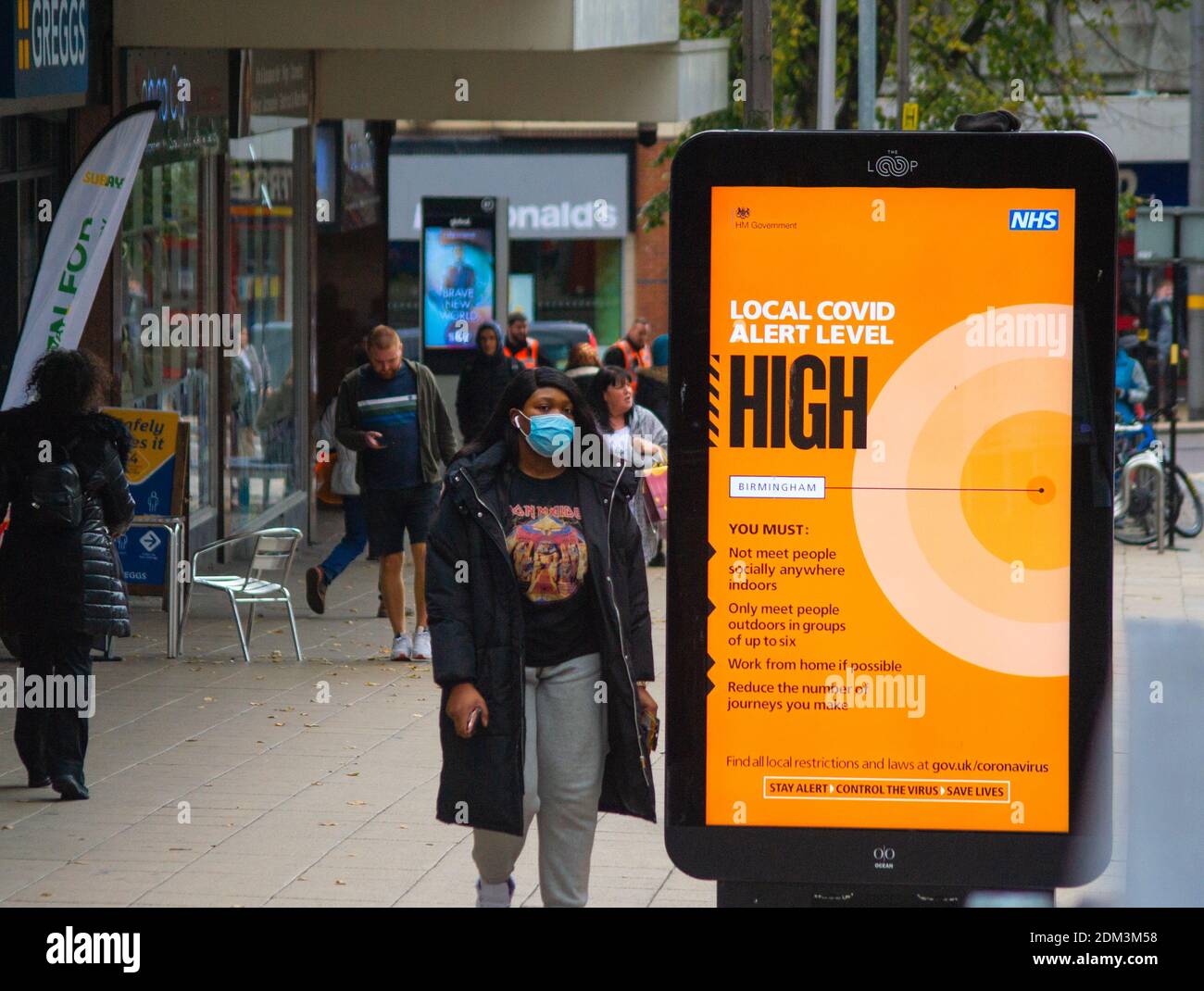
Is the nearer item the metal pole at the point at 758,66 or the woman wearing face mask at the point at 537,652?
the woman wearing face mask at the point at 537,652

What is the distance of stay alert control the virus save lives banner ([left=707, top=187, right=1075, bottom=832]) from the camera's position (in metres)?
4.70

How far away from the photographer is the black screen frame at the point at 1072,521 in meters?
4.64

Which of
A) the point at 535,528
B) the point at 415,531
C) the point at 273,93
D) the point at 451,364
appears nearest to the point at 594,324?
the point at 451,364

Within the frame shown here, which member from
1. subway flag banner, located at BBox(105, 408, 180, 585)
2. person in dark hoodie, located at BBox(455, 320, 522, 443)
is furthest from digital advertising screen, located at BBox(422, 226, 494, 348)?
subway flag banner, located at BBox(105, 408, 180, 585)

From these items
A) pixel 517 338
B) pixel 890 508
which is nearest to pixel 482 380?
pixel 517 338

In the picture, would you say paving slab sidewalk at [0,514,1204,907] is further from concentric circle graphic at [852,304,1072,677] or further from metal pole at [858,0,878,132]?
metal pole at [858,0,878,132]

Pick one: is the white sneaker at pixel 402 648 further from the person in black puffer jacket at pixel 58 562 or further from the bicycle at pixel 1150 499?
the bicycle at pixel 1150 499

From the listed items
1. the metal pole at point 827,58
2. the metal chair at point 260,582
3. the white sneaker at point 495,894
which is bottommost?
the white sneaker at point 495,894

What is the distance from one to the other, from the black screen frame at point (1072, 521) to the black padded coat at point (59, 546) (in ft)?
11.0

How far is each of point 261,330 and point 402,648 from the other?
5.84 meters

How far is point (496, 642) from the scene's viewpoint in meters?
5.02

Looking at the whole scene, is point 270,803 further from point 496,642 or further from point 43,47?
point 43,47

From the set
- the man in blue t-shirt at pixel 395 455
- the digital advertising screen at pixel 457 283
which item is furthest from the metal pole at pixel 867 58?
the man in blue t-shirt at pixel 395 455

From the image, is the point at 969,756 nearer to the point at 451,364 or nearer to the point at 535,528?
the point at 535,528
